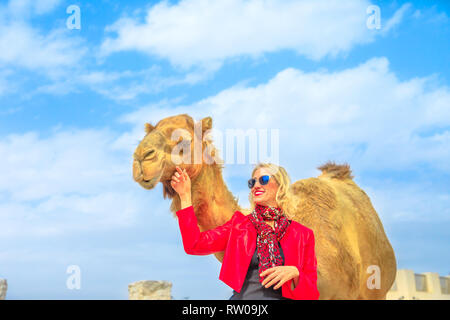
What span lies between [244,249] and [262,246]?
0.14 metres

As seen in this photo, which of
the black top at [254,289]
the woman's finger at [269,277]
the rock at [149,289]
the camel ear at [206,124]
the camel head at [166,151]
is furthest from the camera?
the rock at [149,289]

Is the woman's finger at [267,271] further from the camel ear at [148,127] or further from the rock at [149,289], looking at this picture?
the rock at [149,289]

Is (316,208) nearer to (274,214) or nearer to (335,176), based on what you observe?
(335,176)

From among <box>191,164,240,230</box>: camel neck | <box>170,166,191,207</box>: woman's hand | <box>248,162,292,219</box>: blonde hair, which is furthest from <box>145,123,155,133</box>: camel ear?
<box>248,162,292,219</box>: blonde hair

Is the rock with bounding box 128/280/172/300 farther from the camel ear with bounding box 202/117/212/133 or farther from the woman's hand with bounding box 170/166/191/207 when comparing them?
the woman's hand with bounding box 170/166/191/207

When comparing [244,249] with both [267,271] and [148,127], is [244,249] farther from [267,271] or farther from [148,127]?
[148,127]

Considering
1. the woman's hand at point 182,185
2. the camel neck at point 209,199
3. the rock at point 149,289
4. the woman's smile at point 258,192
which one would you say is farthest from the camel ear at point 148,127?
the rock at point 149,289

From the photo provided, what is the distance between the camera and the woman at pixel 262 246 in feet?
12.2

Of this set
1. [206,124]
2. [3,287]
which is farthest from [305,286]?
[3,287]

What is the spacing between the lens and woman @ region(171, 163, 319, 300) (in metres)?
3.73

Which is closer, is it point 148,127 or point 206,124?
point 148,127

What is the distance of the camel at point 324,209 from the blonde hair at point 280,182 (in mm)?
66

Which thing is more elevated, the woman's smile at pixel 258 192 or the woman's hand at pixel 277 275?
the woman's smile at pixel 258 192

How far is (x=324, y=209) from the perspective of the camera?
21.3 feet
